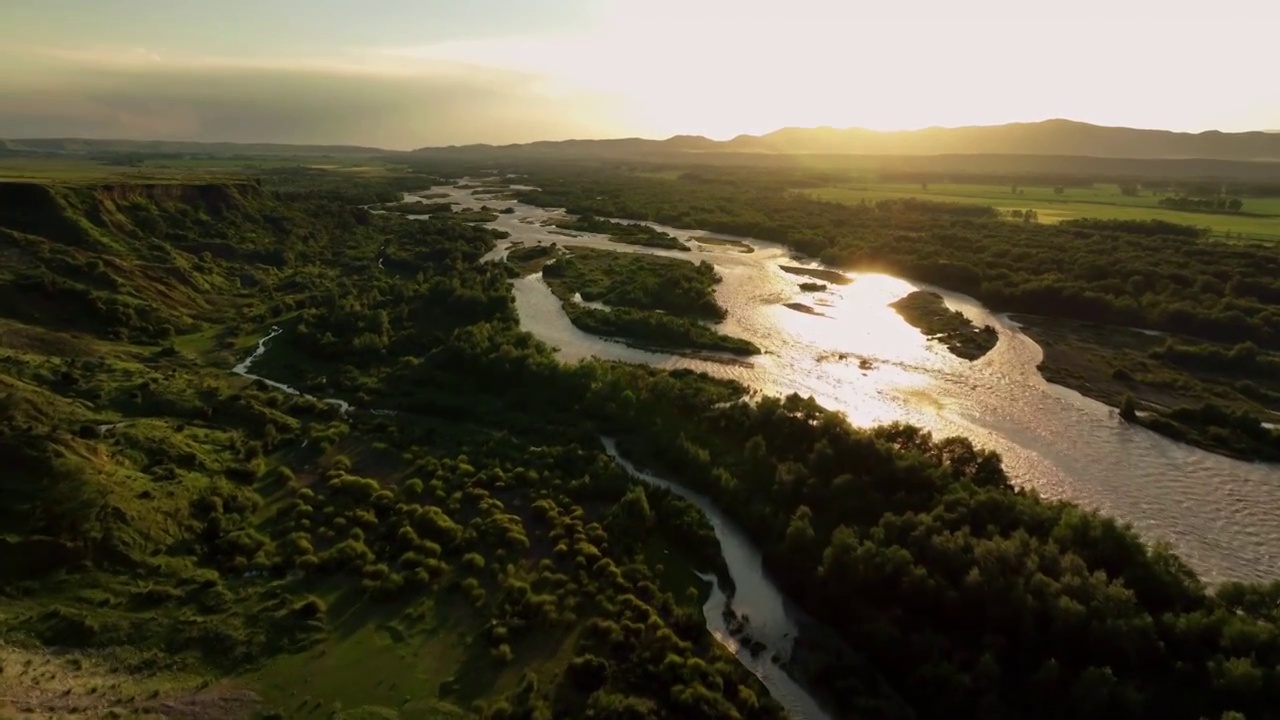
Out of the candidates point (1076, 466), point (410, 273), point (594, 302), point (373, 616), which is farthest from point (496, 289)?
point (1076, 466)

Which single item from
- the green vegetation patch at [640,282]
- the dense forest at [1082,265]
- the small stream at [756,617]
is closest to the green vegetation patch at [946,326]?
the dense forest at [1082,265]

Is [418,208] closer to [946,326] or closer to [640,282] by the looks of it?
[640,282]

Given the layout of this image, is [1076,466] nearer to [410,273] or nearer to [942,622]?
[942,622]

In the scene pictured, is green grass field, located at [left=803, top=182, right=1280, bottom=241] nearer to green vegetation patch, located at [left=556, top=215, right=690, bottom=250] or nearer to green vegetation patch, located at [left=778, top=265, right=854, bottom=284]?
green vegetation patch, located at [left=778, top=265, right=854, bottom=284]

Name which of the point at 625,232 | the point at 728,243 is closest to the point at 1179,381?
the point at 728,243

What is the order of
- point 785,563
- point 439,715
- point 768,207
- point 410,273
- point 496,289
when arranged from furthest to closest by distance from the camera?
1. point 768,207
2. point 410,273
3. point 496,289
4. point 785,563
5. point 439,715

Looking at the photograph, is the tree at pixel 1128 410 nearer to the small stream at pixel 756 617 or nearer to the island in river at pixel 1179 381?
the island in river at pixel 1179 381

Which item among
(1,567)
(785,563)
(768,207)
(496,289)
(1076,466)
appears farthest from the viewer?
(768,207)
